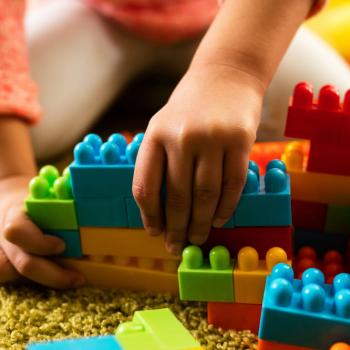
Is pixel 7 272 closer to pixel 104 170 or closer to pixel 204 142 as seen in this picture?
pixel 104 170

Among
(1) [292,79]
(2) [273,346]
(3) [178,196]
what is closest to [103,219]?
(3) [178,196]

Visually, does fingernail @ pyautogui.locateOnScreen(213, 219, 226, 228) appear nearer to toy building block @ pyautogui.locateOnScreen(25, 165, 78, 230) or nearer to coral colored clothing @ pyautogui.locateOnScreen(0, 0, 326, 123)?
toy building block @ pyautogui.locateOnScreen(25, 165, 78, 230)

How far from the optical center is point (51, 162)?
101 centimetres

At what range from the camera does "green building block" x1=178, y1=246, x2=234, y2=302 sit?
0.55 meters

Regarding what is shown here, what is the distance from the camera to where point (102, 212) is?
2.03ft

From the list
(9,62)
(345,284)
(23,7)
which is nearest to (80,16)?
(23,7)

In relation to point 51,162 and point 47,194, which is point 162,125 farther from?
point 51,162

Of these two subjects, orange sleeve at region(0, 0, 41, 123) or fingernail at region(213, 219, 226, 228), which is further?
orange sleeve at region(0, 0, 41, 123)

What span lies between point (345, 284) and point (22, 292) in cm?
34

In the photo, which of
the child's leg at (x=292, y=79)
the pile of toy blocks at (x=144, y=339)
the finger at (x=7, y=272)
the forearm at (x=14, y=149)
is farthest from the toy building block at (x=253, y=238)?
the child's leg at (x=292, y=79)

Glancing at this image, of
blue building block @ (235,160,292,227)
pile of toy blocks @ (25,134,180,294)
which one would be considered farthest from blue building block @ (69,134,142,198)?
blue building block @ (235,160,292,227)

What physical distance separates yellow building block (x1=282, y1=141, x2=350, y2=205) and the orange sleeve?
402 millimetres

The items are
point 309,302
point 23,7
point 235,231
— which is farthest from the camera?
point 23,7

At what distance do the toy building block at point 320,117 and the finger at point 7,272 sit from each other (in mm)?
329
